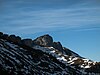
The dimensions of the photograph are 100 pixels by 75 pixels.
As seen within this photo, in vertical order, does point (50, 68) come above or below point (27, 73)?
above

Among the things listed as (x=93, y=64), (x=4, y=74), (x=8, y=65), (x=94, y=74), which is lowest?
(x=4, y=74)

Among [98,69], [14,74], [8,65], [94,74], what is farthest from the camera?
[98,69]

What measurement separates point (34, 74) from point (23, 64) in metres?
8.79

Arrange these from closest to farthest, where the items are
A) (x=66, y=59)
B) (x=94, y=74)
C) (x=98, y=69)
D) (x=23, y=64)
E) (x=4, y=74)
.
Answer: (x=4, y=74) < (x=23, y=64) < (x=94, y=74) < (x=98, y=69) < (x=66, y=59)

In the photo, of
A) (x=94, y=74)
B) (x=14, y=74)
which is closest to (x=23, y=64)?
(x=14, y=74)

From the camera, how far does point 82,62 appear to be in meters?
199

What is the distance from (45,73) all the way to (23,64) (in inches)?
446

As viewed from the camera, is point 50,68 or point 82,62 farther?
point 82,62

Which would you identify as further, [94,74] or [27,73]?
[94,74]

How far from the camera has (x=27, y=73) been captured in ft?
284

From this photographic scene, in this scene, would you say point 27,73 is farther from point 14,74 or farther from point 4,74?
point 4,74

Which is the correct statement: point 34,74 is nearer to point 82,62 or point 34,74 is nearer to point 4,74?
point 4,74

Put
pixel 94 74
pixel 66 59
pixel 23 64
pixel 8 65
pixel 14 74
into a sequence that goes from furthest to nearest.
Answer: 1. pixel 66 59
2. pixel 94 74
3. pixel 23 64
4. pixel 8 65
5. pixel 14 74

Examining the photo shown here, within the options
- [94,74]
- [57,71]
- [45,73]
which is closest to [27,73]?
[45,73]
